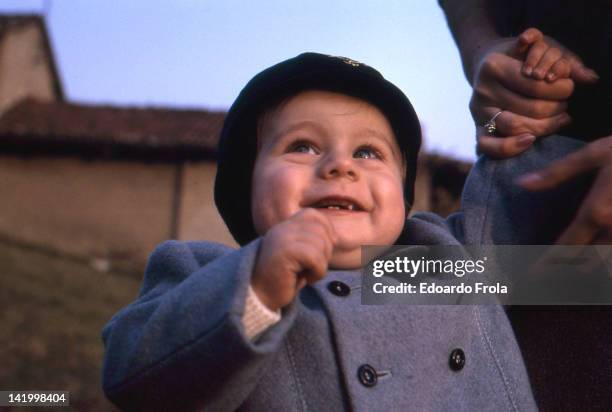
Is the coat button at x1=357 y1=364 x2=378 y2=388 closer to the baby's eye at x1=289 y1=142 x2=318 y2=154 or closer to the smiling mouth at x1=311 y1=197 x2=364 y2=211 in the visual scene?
the smiling mouth at x1=311 y1=197 x2=364 y2=211

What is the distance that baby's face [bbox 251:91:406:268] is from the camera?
5.18 ft

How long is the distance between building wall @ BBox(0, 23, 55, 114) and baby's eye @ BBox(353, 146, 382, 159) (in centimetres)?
1822

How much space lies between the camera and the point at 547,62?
1618mm

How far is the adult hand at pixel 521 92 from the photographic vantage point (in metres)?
1.64

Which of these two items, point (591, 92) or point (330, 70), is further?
point (330, 70)

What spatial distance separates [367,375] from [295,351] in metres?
0.16

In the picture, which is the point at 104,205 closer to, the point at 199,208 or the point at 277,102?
the point at 199,208

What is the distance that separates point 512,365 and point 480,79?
2.38 ft

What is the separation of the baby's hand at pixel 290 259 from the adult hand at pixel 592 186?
53 cm

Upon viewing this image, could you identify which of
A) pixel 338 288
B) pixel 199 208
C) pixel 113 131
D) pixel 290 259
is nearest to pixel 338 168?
pixel 338 288

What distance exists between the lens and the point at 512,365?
1.57 m

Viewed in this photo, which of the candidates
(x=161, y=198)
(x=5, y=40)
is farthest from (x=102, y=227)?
(x=5, y=40)

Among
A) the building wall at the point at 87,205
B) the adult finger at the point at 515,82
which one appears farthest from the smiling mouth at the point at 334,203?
the building wall at the point at 87,205

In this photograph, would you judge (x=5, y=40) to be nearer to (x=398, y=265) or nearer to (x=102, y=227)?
(x=102, y=227)
